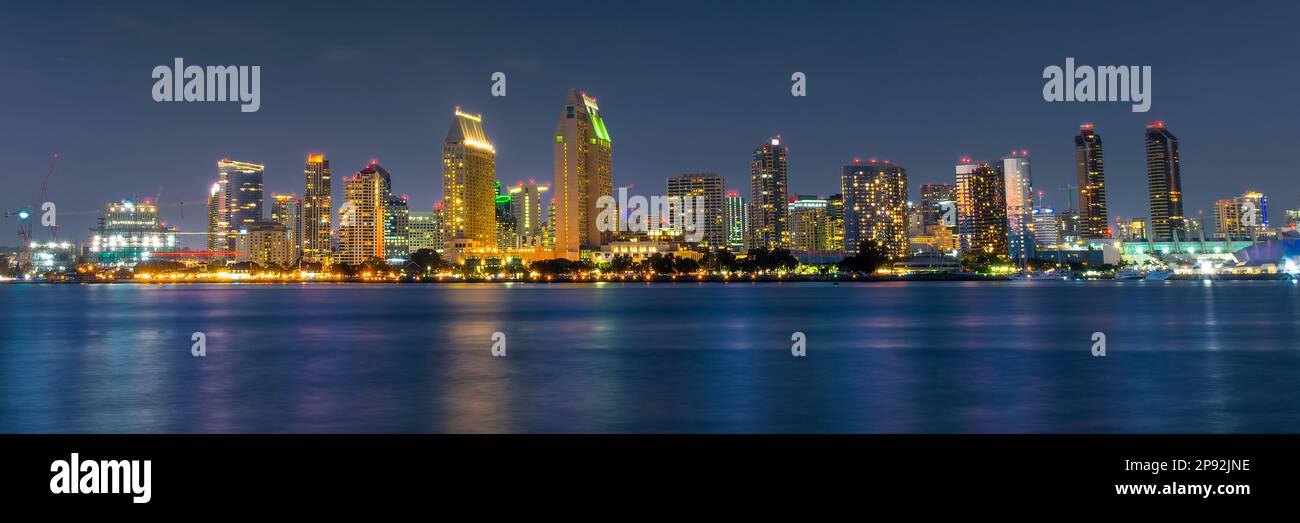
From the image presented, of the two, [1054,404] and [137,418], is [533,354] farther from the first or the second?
[1054,404]

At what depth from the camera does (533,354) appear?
110 ft
